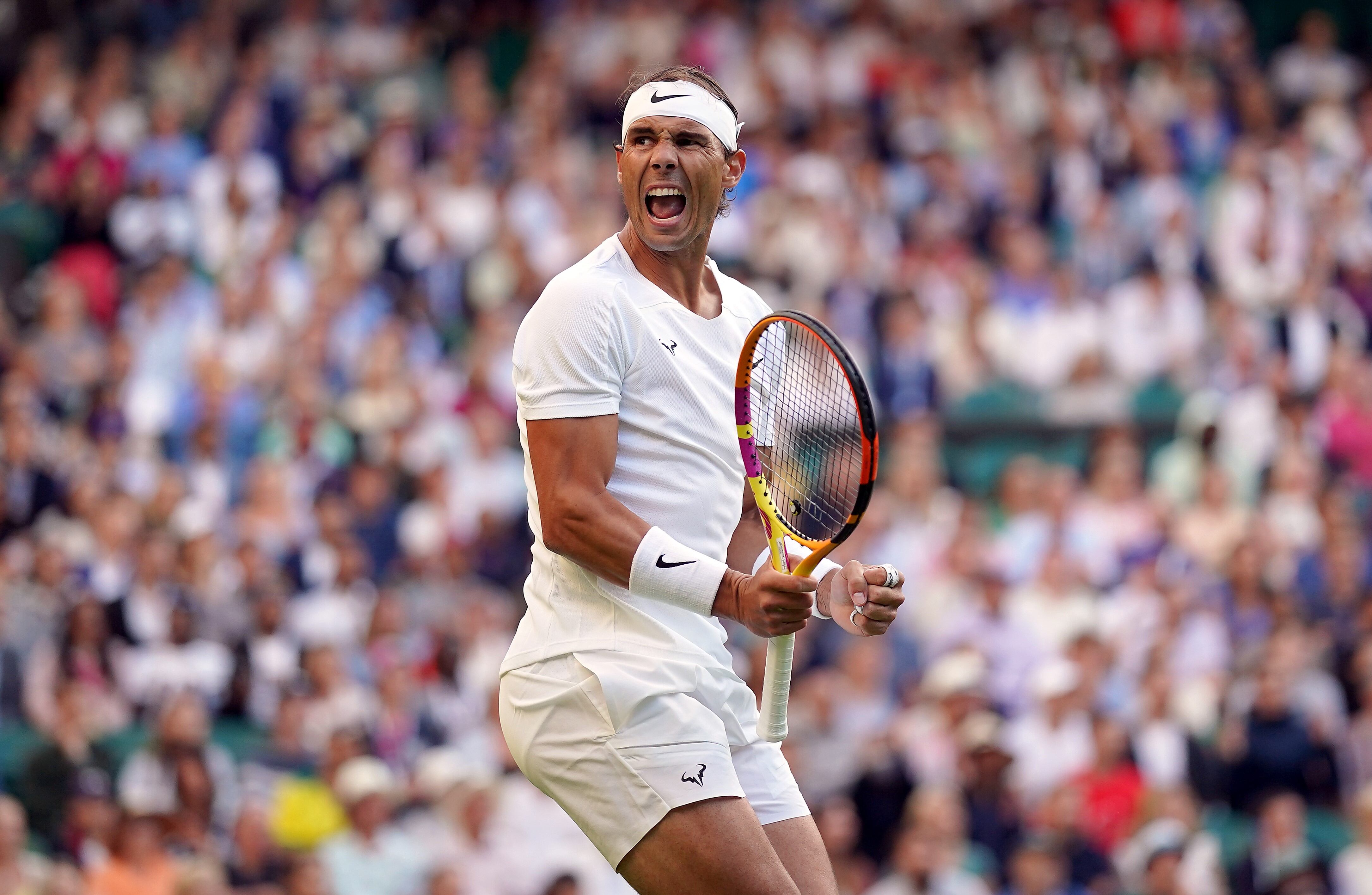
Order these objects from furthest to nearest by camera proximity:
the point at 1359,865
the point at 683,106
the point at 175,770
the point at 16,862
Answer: the point at 175,770, the point at 1359,865, the point at 16,862, the point at 683,106

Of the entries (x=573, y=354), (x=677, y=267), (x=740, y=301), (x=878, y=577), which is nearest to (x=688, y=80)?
(x=677, y=267)

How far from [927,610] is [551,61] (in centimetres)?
684

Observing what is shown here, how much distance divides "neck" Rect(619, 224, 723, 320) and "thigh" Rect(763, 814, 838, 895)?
4.12 ft

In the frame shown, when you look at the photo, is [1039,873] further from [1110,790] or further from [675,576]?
[675,576]

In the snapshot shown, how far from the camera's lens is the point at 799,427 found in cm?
480

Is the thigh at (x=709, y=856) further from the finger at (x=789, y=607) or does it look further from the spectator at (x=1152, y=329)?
the spectator at (x=1152, y=329)

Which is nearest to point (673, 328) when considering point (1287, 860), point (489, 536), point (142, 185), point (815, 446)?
point (815, 446)

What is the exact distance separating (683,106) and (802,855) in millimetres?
1822

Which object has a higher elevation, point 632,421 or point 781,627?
point 632,421

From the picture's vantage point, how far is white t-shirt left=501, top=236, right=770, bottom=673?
4.20 meters

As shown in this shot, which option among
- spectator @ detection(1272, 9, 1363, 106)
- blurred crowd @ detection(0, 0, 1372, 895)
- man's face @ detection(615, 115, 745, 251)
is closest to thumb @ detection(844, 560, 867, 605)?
man's face @ detection(615, 115, 745, 251)

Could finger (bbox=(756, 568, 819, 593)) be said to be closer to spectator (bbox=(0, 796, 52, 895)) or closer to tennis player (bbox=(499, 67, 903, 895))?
tennis player (bbox=(499, 67, 903, 895))

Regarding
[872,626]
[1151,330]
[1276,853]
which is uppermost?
[1151,330]

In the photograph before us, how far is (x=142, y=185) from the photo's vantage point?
44.6ft
